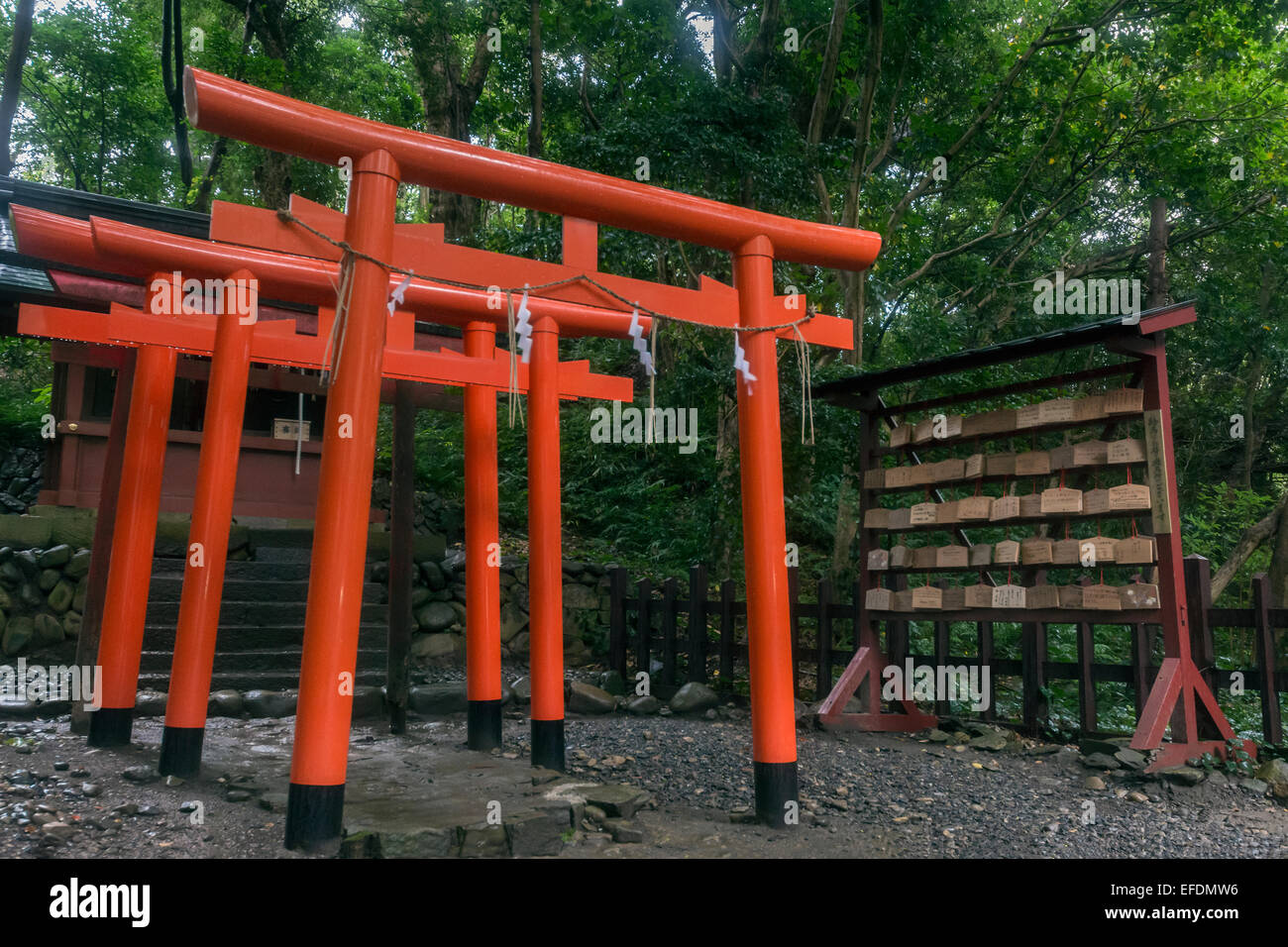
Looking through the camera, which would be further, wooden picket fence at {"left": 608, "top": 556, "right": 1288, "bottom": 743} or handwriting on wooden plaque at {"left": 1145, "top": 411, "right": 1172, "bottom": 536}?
wooden picket fence at {"left": 608, "top": 556, "right": 1288, "bottom": 743}

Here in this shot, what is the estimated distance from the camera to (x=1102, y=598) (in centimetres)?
553

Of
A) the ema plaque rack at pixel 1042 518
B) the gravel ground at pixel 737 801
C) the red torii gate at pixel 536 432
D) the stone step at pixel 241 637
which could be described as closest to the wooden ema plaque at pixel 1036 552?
the ema plaque rack at pixel 1042 518

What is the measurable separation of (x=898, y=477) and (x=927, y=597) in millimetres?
987

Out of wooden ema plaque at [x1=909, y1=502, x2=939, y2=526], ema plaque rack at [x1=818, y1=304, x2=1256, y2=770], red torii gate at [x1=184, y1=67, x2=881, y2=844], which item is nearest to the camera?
red torii gate at [x1=184, y1=67, x2=881, y2=844]

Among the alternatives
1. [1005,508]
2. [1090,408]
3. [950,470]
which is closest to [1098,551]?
[1005,508]

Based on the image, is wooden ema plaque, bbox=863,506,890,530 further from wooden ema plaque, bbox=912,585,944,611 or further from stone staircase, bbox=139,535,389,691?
stone staircase, bbox=139,535,389,691

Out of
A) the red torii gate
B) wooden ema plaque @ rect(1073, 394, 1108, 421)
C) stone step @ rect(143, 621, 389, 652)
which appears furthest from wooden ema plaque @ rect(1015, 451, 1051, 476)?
stone step @ rect(143, 621, 389, 652)

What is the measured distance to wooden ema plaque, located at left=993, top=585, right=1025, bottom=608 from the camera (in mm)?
5926

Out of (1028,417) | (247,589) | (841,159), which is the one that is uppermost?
(841,159)

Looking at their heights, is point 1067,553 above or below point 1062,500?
below

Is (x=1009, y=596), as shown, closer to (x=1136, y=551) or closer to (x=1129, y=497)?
(x=1136, y=551)

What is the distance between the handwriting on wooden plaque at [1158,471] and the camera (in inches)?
211

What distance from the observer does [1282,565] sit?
9641 mm

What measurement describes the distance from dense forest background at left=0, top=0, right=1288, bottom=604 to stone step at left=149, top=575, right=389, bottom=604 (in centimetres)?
374
